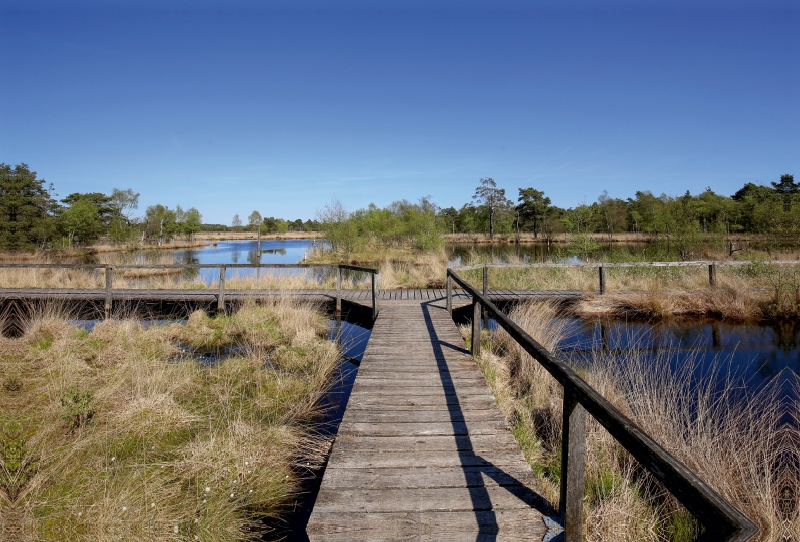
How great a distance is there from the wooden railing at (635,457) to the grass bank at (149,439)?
89.8 inches

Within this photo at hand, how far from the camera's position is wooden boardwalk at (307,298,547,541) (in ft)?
7.61

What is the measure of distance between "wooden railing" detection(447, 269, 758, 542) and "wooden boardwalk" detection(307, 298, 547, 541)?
0.35m

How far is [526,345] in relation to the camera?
9.92ft

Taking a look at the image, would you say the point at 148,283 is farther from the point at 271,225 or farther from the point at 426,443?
the point at 271,225

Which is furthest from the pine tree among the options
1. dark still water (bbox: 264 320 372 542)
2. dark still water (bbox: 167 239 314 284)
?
dark still water (bbox: 264 320 372 542)

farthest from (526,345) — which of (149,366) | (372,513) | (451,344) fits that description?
(149,366)

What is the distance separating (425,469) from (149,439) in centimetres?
293

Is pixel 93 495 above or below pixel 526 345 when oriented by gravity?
below

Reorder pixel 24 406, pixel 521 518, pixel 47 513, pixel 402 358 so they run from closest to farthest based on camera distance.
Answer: pixel 521 518
pixel 47 513
pixel 24 406
pixel 402 358

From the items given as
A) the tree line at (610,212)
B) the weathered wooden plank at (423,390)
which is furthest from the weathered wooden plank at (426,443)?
the tree line at (610,212)

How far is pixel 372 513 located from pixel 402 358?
136 inches

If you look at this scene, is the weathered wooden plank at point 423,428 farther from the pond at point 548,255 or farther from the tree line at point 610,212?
the tree line at point 610,212

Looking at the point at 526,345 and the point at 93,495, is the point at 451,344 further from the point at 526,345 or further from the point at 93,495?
the point at 93,495

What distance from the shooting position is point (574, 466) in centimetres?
213
